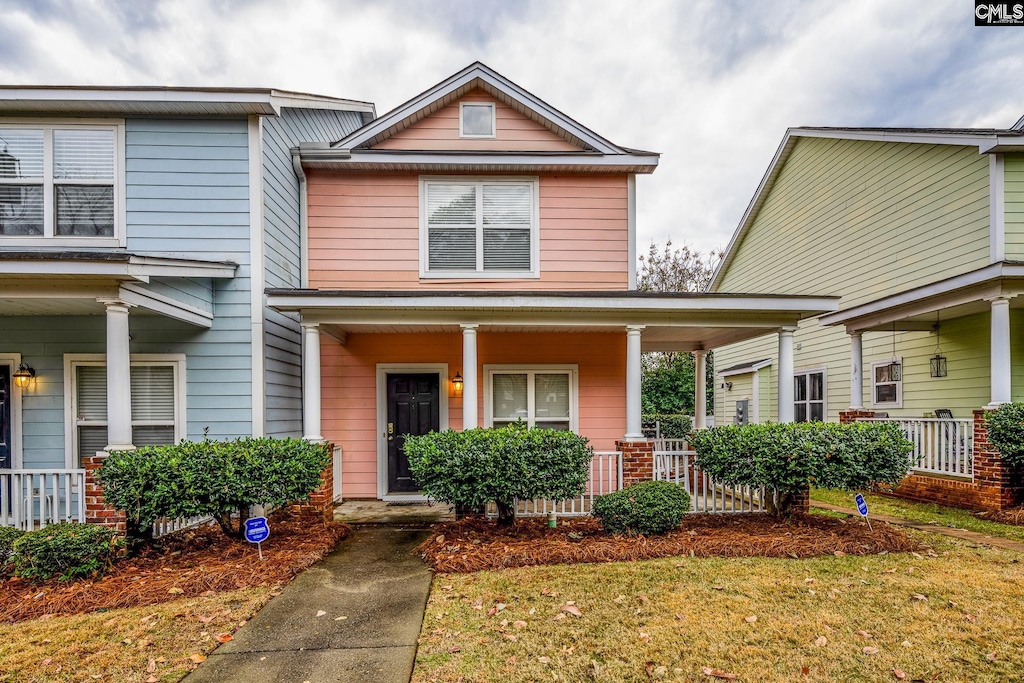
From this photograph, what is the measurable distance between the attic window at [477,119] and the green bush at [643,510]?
6134 mm

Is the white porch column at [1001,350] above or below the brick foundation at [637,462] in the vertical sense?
above

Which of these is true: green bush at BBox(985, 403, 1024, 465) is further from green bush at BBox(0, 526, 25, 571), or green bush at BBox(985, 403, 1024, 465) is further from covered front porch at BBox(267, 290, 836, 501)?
green bush at BBox(0, 526, 25, 571)

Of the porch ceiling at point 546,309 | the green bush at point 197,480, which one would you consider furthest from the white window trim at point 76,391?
the porch ceiling at point 546,309

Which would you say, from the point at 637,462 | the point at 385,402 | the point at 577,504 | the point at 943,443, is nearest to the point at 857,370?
the point at 943,443

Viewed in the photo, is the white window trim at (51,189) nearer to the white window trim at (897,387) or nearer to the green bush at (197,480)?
the green bush at (197,480)

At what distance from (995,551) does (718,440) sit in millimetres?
2854

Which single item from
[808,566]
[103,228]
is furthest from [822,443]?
[103,228]

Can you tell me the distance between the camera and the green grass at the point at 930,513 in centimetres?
608

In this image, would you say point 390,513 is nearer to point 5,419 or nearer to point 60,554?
point 60,554

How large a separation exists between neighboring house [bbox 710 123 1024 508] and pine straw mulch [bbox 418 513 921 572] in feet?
6.05

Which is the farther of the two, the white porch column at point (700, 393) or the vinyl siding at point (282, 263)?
the white porch column at point (700, 393)

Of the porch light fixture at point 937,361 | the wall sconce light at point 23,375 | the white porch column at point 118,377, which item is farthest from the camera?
the porch light fixture at point 937,361

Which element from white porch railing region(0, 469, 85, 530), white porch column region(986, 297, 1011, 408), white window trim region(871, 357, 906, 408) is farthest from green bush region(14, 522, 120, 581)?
white window trim region(871, 357, 906, 408)
